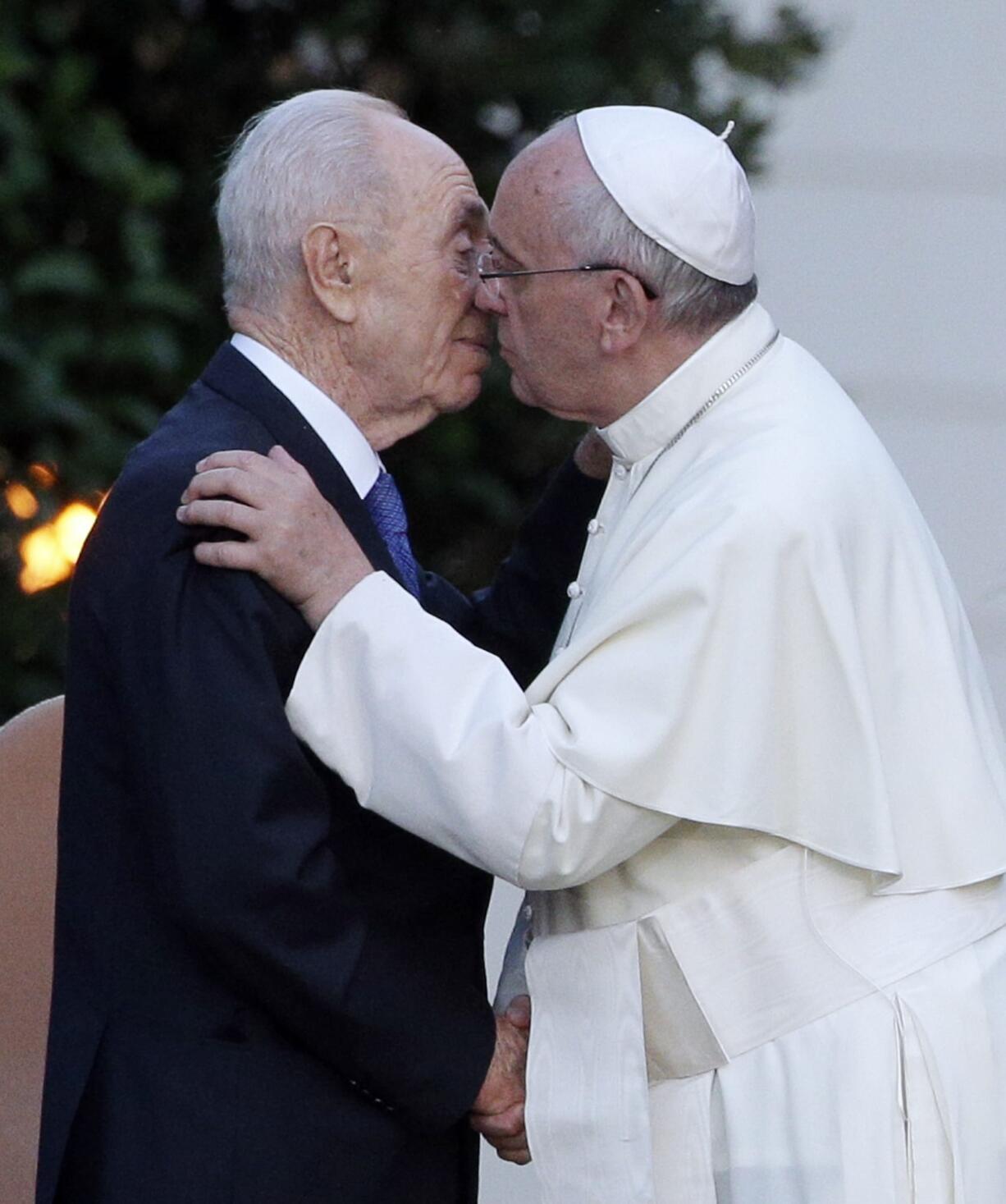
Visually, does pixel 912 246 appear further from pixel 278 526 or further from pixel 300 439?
pixel 278 526

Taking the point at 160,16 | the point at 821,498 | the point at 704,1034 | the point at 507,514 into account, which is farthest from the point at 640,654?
the point at 160,16

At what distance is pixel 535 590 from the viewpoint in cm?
305

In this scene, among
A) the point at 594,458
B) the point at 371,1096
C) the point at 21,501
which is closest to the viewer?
the point at 371,1096

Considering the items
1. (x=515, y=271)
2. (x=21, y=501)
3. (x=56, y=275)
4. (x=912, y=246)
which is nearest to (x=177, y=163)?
(x=56, y=275)

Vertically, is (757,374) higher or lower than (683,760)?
higher

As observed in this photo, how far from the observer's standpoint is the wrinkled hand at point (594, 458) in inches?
119

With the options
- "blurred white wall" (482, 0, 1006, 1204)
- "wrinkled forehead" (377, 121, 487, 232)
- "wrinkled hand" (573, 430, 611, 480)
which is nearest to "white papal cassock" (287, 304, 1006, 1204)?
"wrinkled forehead" (377, 121, 487, 232)

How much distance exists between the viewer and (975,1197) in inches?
95.8

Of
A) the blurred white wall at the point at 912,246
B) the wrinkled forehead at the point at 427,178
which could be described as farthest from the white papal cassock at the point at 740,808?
the blurred white wall at the point at 912,246

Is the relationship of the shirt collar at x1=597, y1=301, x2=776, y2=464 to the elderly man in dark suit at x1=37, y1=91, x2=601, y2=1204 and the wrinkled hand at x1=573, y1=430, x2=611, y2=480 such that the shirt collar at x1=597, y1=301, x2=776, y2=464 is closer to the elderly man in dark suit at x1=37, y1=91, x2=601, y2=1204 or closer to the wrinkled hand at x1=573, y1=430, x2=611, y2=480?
the elderly man in dark suit at x1=37, y1=91, x2=601, y2=1204

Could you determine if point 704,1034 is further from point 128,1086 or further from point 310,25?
point 310,25

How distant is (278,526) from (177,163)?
2.00 meters

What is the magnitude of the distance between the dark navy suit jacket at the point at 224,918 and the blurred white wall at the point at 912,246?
316 cm

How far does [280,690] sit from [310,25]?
205cm
